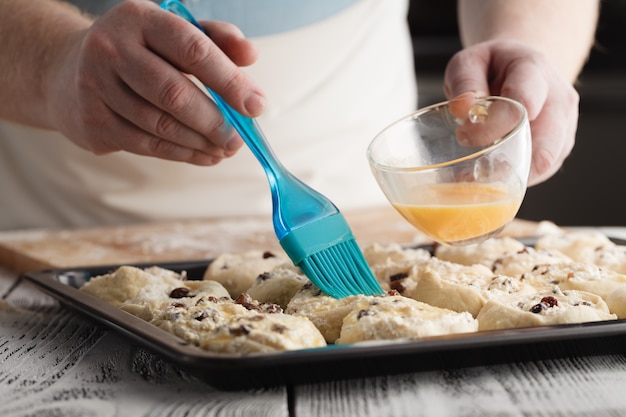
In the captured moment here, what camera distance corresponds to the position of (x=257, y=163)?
2.30m

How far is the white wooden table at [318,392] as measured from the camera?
96cm

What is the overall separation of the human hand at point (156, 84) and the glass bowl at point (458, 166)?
261 millimetres

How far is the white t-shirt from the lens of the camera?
228 cm

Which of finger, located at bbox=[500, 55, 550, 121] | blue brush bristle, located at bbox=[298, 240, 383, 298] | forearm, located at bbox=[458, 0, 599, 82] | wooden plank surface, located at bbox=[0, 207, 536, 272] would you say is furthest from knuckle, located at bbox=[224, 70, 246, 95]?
forearm, located at bbox=[458, 0, 599, 82]

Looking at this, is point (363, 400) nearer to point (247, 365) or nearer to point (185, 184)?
point (247, 365)

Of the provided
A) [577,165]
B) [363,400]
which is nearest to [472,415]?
[363,400]

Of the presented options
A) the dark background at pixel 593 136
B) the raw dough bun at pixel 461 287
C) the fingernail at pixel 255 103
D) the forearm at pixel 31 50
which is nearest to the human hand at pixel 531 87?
the raw dough bun at pixel 461 287

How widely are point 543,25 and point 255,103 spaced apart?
1.06m

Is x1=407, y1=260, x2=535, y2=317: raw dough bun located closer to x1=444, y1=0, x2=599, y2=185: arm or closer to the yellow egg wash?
the yellow egg wash

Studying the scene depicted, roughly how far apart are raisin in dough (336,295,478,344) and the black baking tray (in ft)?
0.18

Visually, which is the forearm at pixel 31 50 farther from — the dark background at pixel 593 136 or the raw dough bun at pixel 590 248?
the dark background at pixel 593 136

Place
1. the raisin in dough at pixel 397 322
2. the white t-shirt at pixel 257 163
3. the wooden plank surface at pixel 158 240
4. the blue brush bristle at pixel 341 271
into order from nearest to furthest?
the raisin in dough at pixel 397 322
the blue brush bristle at pixel 341 271
the wooden plank surface at pixel 158 240
the white t-shirt at pixel 257 163

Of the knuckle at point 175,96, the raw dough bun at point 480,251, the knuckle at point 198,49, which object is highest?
the knuckle at point 198,49

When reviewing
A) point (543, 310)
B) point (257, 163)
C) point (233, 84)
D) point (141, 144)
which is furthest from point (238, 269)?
point (257, 163)
